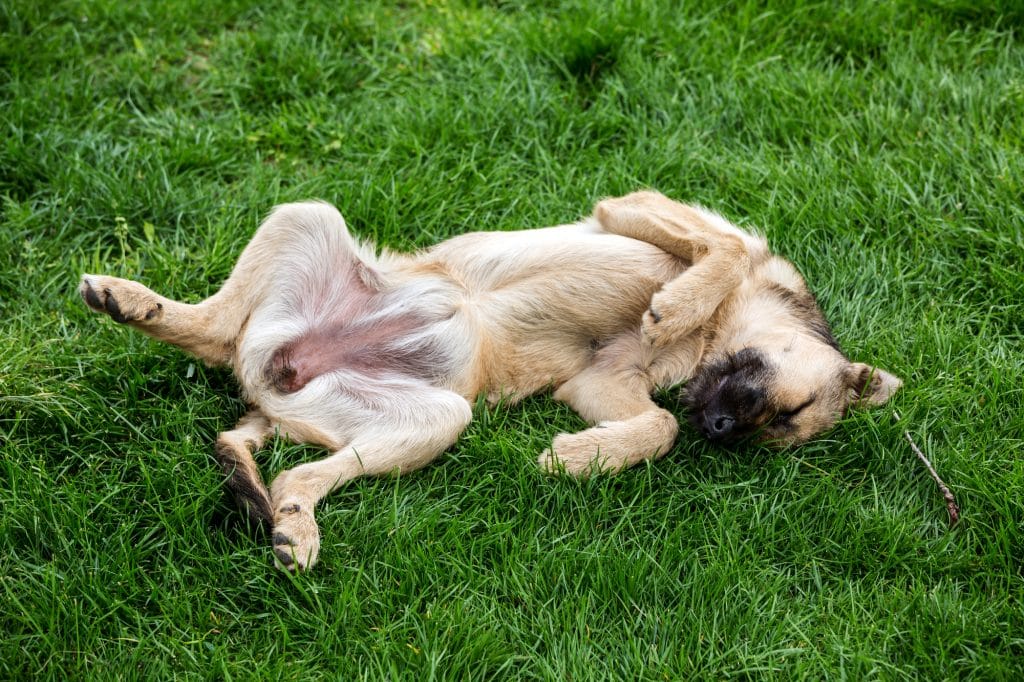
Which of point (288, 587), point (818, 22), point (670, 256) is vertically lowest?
point (288, 587)

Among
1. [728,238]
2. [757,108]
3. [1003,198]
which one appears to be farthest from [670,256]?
[1003,198]

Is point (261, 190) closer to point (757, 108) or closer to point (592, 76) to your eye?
point (592, 76)

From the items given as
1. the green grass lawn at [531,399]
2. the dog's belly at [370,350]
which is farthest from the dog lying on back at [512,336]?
the green grass lawn at [531,399]

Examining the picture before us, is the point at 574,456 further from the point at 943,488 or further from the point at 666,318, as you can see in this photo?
the point at 943,488

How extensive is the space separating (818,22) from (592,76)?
5.70ft

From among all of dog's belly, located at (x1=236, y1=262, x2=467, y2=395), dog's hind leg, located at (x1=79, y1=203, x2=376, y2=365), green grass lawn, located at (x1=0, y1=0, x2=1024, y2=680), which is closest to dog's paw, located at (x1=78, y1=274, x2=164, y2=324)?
dog's hind leg, located at (x1=79, y1=203, x2=376, y2=365)

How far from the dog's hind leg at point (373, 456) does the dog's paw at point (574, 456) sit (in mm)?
451

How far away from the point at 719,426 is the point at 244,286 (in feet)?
8.31

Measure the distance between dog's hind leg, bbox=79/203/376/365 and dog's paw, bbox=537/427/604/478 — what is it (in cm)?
137

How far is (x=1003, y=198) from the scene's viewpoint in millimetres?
6027

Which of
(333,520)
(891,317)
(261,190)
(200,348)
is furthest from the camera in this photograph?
(261,190)

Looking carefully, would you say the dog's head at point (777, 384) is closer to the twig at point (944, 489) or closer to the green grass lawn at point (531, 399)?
the green grass lawn at point (531, 399)

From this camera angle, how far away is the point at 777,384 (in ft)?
16.4

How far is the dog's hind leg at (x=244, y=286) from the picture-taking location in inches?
188
